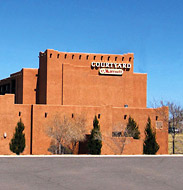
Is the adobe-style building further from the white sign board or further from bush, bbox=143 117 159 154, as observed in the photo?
bush, bbox=143 117 159 154

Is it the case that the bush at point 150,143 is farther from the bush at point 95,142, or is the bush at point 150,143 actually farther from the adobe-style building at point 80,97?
the bush at point 95,142

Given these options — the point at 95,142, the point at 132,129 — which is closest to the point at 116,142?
the point at 95,142

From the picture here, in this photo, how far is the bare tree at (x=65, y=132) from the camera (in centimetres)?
3538

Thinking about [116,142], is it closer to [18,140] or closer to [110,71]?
[18,140]

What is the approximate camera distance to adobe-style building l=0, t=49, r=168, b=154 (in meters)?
36.2
